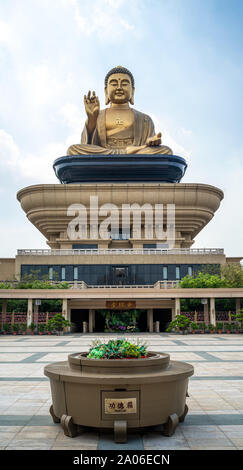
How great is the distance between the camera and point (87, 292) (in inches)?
1159

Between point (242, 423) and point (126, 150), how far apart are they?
48.1 meters

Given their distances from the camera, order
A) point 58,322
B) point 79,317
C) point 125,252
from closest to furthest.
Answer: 1. point 58,322
2. point 79,317
3. point 125,252

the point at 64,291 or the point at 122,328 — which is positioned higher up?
the point at 64,291

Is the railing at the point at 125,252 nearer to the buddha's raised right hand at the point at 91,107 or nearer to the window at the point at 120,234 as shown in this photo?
the window at the point at 120,234

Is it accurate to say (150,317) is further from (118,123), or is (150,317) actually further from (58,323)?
(118,123)

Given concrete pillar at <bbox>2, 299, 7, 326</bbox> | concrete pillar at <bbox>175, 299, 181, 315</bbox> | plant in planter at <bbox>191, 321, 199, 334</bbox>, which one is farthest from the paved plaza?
concrete pillar at <bbox>2, 299, 7, 326</bbox>

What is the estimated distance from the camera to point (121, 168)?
52.1 metres

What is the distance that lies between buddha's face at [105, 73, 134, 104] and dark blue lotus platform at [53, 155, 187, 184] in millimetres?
9041

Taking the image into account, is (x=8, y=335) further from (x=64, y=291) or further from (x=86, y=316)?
(x=86, y=316)

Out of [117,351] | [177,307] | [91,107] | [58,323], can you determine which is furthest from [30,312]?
[91,107]

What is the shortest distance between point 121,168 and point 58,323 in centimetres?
2806

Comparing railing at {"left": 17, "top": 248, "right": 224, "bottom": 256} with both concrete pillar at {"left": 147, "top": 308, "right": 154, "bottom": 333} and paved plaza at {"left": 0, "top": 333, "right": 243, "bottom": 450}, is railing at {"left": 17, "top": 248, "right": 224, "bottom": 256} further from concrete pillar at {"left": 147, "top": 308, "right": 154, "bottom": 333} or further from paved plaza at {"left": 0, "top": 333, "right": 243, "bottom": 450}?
paved plaza at {"left": 0, "top": 333, "right": 243, "bottom": 450}
